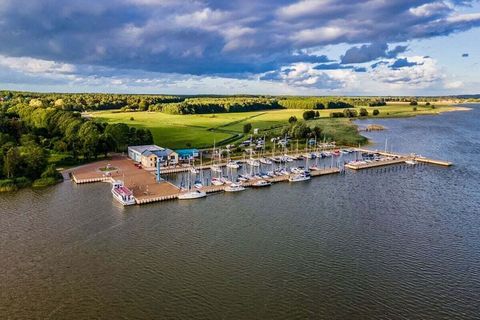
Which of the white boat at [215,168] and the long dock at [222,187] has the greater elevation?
the white boat at [215,168]

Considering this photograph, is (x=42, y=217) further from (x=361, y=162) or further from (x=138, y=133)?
Answer: (x=361, y=162)

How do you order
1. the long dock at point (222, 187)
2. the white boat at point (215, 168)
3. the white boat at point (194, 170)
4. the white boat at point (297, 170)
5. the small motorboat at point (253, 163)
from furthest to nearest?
the small motorboat at point (253, 163)
the white boat at point (215, 168)
the white boat at point (194, 170)
the white boat at point (297, 170)
the long dock at point (222, 187)

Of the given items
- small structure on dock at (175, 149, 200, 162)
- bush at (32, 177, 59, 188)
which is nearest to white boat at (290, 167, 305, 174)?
small structure on dock at (175, 149, 200, 162)

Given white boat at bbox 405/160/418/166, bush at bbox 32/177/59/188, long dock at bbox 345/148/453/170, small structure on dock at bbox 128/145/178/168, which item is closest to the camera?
bush at bbox 32/177/59/188

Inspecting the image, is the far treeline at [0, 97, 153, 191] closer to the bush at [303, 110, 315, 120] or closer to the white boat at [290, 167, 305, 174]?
the white boat at [290, 167, 305, 174]

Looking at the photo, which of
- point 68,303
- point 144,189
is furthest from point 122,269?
point 144,189

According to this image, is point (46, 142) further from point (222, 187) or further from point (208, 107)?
point (208, 107)

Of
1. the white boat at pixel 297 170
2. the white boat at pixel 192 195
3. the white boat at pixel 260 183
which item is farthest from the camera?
the white boat at pixel 297 170

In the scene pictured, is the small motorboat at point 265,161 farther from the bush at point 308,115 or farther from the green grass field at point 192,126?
the bush at point 308,115

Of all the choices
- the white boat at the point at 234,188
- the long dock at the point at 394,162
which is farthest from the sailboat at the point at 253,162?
the long dock at the point at 394,162

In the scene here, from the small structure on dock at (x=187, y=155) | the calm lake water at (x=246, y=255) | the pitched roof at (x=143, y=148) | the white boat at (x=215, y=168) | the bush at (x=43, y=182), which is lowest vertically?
the calm lake water at (x=246, y=255)
